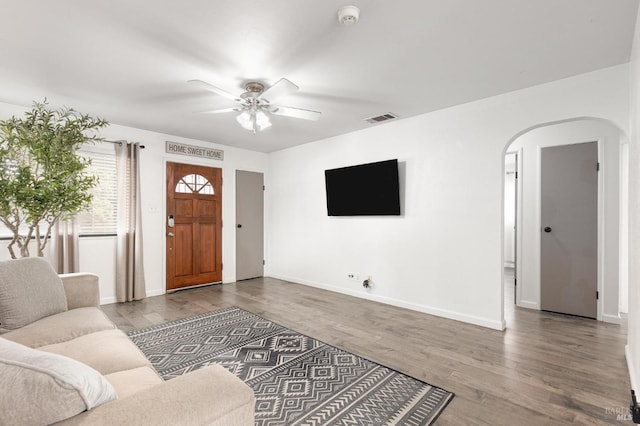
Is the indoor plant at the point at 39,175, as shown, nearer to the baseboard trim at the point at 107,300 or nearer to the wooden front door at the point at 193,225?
the baseboard trim at the point at 107,300

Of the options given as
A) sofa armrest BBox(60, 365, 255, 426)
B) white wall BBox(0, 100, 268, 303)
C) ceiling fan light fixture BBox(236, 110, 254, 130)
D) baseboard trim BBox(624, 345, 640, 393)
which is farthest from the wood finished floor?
ceiling fan light fixture BBox(236, 110, 254, 130)

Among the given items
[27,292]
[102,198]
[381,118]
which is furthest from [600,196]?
[102,198]

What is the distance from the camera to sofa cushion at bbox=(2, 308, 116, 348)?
1.80 meters

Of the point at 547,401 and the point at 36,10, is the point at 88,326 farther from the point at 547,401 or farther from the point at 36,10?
the point at 547,401

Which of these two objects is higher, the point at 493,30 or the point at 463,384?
the point at 493,30

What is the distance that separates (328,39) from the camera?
2283mm

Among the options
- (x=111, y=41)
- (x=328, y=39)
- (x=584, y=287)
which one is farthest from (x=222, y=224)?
(x=584, y=287)

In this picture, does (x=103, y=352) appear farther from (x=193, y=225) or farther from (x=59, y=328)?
(x=193, y=225)

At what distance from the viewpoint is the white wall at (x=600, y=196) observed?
3.54 m

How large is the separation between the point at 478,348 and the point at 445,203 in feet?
5.43

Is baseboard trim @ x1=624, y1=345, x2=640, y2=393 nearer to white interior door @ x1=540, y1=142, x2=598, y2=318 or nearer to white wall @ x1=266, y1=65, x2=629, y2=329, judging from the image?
white wall @ x1=266, y1=65, x2=629, y2=329

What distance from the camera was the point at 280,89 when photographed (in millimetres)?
2656

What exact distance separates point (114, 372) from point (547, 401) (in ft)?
8.49

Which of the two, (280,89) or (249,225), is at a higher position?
(280,89)
